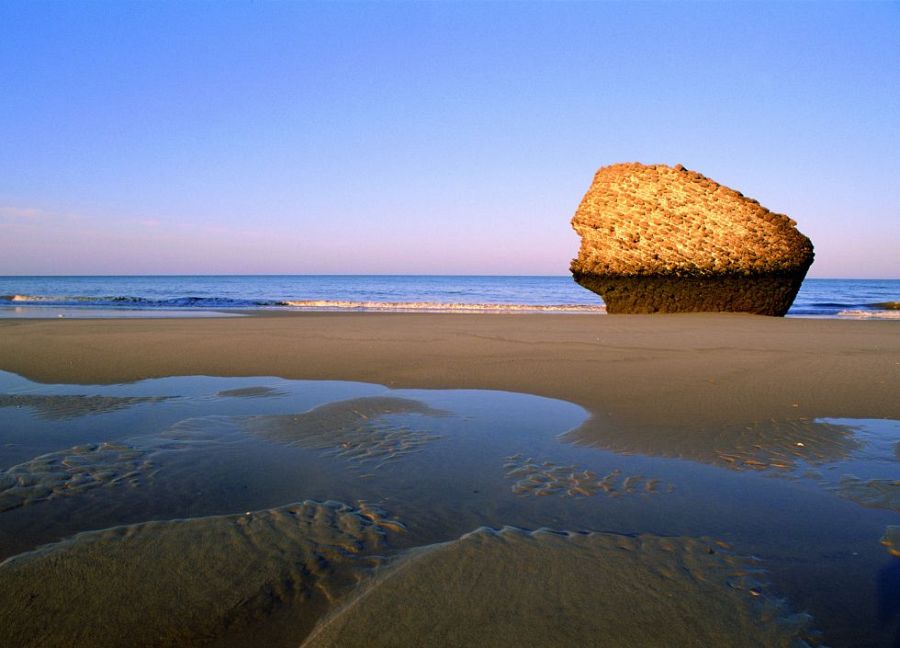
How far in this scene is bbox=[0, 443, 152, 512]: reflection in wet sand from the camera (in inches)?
95.9

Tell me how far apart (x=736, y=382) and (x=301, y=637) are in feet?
14.5

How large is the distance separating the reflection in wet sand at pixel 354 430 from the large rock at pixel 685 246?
10.7 meters

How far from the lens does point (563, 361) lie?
6074 millimetres

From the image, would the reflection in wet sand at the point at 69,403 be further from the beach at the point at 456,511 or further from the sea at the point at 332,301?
the sea at the point at 332,301

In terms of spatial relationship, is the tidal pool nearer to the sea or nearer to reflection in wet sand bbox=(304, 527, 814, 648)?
reflection in wet sand bbox=(304, 527, 814, 648)

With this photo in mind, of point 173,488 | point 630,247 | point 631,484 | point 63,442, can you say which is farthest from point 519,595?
point 630,247

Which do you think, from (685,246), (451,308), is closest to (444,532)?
(685,246)

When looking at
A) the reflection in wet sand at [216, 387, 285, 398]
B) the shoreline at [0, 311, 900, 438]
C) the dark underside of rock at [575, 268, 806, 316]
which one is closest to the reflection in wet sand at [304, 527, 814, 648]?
the shoreline at [0, 311, 900, 438]

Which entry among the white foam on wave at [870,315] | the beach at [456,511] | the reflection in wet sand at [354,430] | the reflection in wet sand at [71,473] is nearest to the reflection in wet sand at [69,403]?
the beach at [456,511]

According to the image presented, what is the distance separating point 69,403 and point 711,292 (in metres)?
12.6

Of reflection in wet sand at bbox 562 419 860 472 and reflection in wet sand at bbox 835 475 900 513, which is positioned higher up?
reflection in wet sand at bbox 562 419 860 472

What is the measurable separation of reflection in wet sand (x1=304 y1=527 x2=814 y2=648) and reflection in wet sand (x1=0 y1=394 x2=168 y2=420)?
310 centimetres

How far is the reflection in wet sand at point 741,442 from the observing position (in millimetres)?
2994

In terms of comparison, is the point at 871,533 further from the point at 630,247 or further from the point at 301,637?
the point at 630,247
